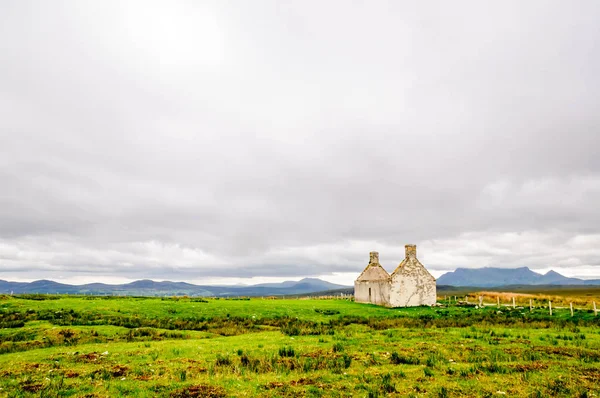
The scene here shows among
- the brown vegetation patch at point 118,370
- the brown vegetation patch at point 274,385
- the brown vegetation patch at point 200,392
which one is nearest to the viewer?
the brown vegetation patch at point 200,392

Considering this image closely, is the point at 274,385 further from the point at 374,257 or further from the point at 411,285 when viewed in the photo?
the point at 374,257

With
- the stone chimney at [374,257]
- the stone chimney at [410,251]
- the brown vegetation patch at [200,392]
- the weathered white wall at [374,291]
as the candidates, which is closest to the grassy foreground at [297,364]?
the brown vegetation patch at [200,392]

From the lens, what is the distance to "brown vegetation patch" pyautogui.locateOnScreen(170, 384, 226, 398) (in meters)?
12.8

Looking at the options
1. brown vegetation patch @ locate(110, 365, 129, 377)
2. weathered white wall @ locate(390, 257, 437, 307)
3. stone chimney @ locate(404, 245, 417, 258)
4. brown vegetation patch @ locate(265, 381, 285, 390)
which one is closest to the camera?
brown vegetation patch @ locate(265, 381, 285, 390)

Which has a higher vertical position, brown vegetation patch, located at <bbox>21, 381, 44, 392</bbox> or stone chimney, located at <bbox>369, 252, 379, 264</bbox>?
stone chimney, located at <bbox>369, 252, 379, 264</bbox>

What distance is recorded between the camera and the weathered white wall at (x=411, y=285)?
68312 mm

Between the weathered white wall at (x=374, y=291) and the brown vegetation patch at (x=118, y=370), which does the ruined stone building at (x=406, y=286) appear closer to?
the weathered white wall at (x=374, y=291)

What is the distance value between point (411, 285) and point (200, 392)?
62.2 m

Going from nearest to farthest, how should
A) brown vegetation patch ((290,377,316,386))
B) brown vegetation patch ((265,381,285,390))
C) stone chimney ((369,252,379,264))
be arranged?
brown vegetation patch ((265,381,285,390))
brown vegetation patch ((290,377,316,386))
stone chimney ((369,252,379,264))

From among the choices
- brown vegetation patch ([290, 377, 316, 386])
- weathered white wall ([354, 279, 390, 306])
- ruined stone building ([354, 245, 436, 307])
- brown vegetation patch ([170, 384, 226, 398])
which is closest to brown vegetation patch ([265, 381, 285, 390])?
brown vegetation patch ([290, 377, 316, 386])

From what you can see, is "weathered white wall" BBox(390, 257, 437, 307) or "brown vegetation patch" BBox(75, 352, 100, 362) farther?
"weathered white wall" BBox(390, 257, 437, 307)

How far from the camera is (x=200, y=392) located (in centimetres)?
1316

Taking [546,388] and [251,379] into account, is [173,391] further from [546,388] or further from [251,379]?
[546,388]

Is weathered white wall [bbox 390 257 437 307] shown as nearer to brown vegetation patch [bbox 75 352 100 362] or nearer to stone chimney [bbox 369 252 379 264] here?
stone chimney [bbox 369 252 379 264]
